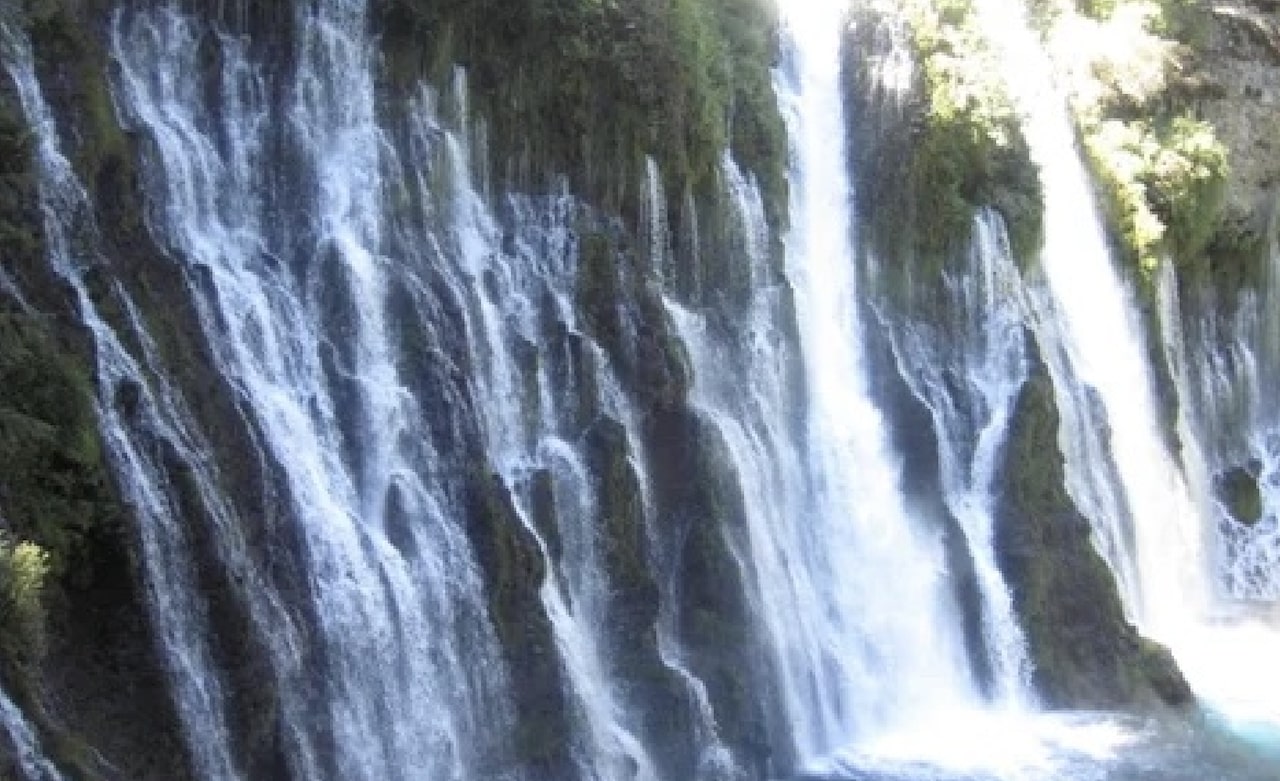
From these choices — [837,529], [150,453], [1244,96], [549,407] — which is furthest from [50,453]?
[1244,96]

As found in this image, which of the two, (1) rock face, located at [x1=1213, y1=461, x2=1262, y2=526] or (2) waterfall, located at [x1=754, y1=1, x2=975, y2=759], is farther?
(1) rock face, located at [x1=1213, y1=461, x2=1262, y2=526]

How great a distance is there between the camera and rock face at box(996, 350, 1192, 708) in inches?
874

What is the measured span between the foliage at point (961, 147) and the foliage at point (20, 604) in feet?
52.2

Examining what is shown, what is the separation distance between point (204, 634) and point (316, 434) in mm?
2815

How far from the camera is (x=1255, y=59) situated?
33.0 metres

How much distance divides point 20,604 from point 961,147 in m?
17.5

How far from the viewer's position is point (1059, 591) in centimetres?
2298

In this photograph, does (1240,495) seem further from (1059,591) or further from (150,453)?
(150,453)

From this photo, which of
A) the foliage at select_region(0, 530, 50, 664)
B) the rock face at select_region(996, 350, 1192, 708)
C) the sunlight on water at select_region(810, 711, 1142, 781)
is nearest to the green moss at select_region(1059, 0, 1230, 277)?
the rock face at select_region(996, 350, 1192, 708)

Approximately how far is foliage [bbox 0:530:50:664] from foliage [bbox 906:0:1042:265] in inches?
626

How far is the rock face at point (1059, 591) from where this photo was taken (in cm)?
2220

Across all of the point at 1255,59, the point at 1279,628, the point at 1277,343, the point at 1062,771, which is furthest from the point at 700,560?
the point at 1255,59

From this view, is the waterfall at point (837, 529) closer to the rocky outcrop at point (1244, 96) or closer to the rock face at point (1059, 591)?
the rock face at point (1059, 591)

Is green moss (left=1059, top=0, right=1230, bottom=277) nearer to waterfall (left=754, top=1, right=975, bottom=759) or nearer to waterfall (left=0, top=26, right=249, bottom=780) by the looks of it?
waterfall (left=754, top=1, right=975, bottom=759)
